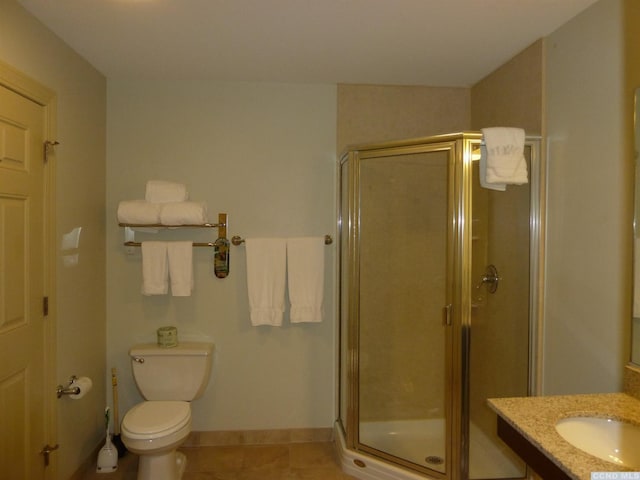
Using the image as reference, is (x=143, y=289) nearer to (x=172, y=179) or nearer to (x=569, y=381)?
(x=172, y=179)

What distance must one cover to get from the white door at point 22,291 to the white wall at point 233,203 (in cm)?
70

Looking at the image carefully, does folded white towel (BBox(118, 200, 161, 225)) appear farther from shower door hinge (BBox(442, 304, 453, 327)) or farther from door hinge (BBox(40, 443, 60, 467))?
shower door hinge (BBox(442, 304, 453, 327))

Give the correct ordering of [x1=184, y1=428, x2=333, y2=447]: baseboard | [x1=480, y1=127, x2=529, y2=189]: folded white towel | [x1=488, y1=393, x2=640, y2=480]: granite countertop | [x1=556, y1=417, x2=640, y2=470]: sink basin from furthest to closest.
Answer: [x1=184, y1=428, x2=333, y2=447]: baseboard → [x1=480, y1=127, x2=529, y2=189]: folded white towel → [x1=556, y1=417, x2=640, y2=470]: sink basin → [x1=488, y1=393, x2=640, y2=480]: granite countertop

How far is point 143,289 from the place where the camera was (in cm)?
258

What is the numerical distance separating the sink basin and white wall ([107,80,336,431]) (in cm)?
166

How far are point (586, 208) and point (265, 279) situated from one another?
174cm

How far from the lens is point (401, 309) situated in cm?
266

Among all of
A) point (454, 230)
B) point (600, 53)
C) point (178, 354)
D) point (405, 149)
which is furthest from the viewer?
point (178, 354)

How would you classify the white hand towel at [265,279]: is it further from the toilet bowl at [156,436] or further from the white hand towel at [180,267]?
the toilet bowl at [156,436]

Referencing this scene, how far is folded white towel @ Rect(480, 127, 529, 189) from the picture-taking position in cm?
191

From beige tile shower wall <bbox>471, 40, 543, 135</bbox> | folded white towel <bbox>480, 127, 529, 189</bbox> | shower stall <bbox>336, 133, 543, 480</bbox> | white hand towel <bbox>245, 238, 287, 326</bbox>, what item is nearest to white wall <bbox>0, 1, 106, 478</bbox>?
white hand towel <bbox>245, 238, 287, 326</bbox>

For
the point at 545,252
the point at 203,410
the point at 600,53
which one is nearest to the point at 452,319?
the point at 545,252

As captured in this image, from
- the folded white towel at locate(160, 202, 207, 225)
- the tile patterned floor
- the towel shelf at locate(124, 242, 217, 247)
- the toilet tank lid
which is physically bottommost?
the tile patterned floor

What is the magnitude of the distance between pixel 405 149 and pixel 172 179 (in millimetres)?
1477
